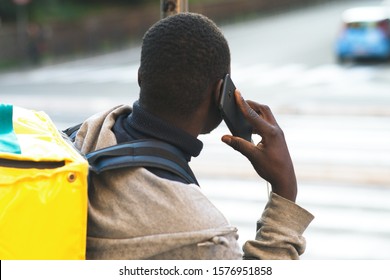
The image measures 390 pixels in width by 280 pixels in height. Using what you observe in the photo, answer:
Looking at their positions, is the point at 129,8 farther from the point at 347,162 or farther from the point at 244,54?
the point at 347,162

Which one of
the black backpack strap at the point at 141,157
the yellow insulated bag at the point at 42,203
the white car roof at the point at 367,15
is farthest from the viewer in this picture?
the white car roof at the point at 367,15

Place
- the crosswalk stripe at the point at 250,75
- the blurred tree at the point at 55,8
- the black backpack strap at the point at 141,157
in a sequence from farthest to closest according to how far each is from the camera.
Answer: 1. the blurred tree at the point at 55,8
2. the crosswalk stripe at the point at 250,75
3. the black backpack strap at the point at 141,157

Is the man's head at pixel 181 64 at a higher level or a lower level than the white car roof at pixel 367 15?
higher

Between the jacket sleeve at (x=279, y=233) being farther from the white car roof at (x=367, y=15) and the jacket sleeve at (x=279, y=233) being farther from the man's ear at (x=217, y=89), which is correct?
the white car roof at (x=367, y=15)

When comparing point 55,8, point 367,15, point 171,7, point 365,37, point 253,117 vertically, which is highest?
point 171,7

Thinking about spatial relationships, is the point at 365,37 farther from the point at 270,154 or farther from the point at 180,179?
the point at 180,179

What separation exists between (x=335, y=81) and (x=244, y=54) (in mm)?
7401

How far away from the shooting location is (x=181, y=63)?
1978mm

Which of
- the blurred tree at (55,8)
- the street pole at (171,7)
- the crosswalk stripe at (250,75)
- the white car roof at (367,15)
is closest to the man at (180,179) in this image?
the street pole at (171,7)

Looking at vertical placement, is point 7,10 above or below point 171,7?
below

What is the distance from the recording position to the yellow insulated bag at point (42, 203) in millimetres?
1854

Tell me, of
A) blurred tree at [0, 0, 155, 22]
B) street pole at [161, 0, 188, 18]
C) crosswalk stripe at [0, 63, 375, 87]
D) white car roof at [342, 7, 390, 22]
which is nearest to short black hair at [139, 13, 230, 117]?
street pole at [161, 0, 188, 18]

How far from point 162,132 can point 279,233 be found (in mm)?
413

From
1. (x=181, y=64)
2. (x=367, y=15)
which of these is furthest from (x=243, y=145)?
(x=367, y=15)
